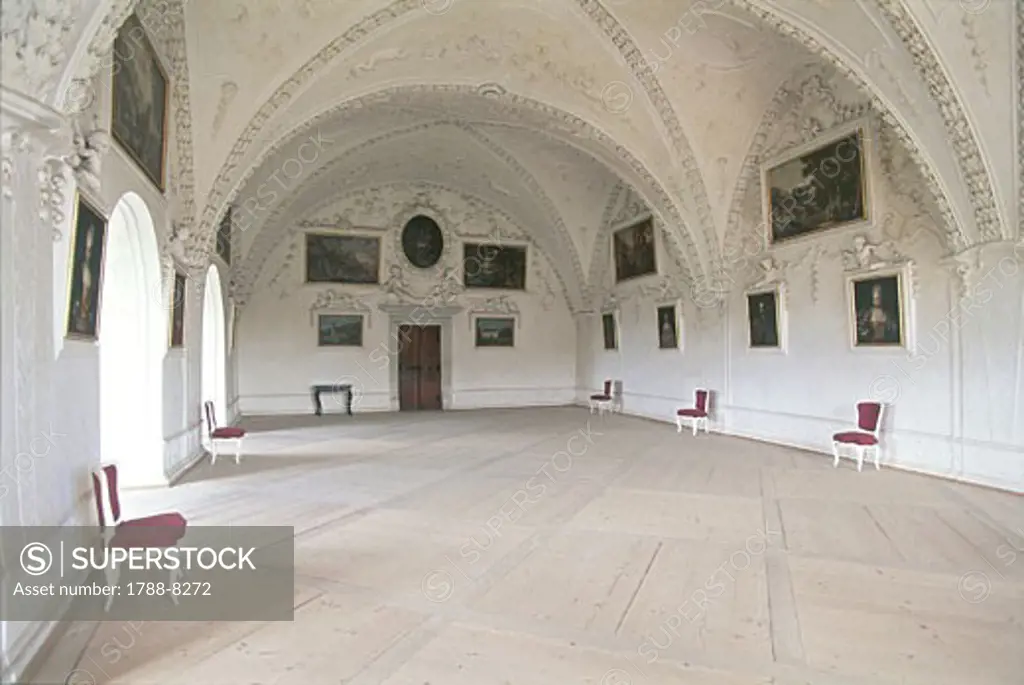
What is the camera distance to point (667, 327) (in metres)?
14.8

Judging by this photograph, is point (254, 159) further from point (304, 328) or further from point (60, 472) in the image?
point (304, 328)

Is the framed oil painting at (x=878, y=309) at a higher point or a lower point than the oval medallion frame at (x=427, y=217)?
lower

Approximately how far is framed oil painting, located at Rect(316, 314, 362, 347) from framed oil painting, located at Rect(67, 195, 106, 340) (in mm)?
12810

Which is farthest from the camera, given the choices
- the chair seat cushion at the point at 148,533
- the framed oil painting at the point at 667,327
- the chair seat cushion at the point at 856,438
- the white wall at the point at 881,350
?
the framed oil painting at the point at 667,327

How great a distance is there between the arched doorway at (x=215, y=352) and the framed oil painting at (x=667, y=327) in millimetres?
10517

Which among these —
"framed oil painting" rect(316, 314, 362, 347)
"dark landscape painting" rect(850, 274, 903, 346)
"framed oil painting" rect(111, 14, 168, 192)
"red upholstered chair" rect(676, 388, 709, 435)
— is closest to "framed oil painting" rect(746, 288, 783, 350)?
"red upholstered chair" rect(676, 388, 709, 435)

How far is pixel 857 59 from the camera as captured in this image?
25.6 feet

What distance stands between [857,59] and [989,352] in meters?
4.26

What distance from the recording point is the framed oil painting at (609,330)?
1745 centimetres

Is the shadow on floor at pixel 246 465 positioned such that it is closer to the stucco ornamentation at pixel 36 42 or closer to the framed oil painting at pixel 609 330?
the stucco ornamentation at pixel 36 42

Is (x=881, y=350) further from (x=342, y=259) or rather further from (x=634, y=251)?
(x=342, y=259)

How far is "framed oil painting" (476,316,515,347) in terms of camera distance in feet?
63.3

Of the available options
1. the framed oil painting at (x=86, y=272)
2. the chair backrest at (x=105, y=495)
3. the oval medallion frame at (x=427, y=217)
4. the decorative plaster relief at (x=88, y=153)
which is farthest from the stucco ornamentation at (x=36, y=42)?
the oval medallion frame at (x=427, y=217)

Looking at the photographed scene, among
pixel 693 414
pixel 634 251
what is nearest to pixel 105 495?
pixel 693 414
